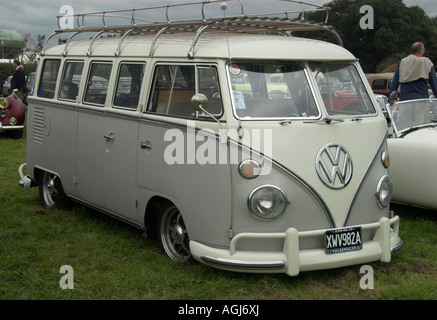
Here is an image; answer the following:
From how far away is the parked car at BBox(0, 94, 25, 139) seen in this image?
1434 centimetres

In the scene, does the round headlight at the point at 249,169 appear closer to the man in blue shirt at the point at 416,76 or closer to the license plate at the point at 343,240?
the license plate at the point at 343,240

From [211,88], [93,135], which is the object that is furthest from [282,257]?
[93,135]

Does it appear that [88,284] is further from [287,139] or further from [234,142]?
[287,139]

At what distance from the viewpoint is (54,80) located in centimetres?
761

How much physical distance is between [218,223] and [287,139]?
2.95 feet

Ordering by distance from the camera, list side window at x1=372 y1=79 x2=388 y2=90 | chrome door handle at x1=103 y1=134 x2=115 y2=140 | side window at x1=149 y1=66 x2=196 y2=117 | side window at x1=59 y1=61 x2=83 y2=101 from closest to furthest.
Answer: side window at x1=149 y1=66 x2=196 y2=117, chrome door handle at x1=103 y1=134 x2=115 y2=140, side window at x1=59 y1=61 x2=83 y2=101, side window at x1=372 y1=79 x2=388 y2=90

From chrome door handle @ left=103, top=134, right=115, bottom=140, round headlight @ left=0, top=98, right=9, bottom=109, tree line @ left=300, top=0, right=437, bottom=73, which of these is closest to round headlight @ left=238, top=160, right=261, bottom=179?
chrome door handle @ left=103, top=134, right=115, bottom=140

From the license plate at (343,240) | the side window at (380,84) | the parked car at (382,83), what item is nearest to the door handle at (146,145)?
the license plate at (343,240)

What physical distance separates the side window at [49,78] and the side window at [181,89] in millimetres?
2381

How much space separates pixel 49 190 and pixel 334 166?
4362mm

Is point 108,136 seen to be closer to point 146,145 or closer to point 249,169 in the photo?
point 146,145

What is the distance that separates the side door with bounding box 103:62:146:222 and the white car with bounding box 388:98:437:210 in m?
3.07

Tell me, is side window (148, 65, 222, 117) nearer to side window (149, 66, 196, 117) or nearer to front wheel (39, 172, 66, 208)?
side window (149, 66, 196, 117)

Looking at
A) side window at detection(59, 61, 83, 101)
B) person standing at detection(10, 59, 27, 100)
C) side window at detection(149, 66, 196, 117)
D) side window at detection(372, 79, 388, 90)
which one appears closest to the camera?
side window at detection(149, 66, 196, 117)
